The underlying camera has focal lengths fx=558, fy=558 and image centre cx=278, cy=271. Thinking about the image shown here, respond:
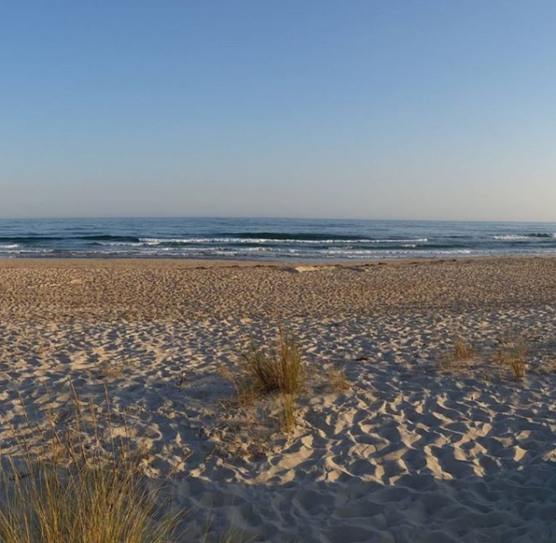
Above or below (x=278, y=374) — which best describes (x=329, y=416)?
below

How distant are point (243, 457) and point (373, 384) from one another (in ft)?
6.75

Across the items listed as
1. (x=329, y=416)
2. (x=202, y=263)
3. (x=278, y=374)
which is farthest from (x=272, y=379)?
(x=202, y=263)

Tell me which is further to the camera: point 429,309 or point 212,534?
point 429,309

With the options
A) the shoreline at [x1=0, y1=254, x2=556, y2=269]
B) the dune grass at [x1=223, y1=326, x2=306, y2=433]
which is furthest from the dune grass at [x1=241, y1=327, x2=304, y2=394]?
the shoreline at [x1=0, y1=254, x2=556, y2=269]

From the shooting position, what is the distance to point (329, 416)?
4918mm

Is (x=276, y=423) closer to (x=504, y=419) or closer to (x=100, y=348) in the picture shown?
(x=504, y=419)

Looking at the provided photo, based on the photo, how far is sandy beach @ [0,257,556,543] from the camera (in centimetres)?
339

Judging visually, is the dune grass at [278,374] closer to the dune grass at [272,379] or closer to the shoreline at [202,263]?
the dune grass at [272,379]

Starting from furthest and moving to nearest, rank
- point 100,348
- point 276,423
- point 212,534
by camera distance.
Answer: point 100,348
point 276,423
point 212,534

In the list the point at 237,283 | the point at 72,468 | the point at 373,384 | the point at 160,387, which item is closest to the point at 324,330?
the point at 373,384

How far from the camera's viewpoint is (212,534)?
3.23 meters

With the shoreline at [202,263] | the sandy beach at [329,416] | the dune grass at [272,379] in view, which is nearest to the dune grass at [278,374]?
the dune grass at [272,379]

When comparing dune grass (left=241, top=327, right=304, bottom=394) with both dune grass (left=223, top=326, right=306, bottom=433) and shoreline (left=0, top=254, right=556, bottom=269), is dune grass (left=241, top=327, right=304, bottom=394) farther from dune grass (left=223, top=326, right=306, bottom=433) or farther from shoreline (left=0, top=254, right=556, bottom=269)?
shoreline (left=0, top=254, right=556, bottom=269)

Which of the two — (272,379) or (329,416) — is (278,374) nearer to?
(272,379)
